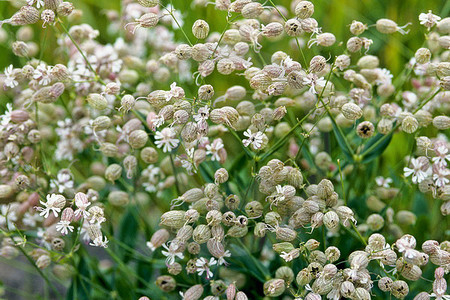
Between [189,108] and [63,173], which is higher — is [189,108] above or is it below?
above

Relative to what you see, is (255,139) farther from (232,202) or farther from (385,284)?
(385,284)

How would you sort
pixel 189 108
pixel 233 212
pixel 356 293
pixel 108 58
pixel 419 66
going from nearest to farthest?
1. pixel 356 293
2. pixel 189 108
3. pixel 233 212
4. pixel 419 66
5. pixel 108 58

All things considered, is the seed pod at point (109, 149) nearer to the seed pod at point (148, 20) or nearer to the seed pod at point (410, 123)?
the seed pod at point (148, 20)

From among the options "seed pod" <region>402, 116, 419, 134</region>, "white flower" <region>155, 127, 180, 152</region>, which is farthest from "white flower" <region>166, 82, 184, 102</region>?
"seed pod" <region>402, 116, 419, 134</region>

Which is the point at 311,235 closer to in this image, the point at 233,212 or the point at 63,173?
the point at 233,212

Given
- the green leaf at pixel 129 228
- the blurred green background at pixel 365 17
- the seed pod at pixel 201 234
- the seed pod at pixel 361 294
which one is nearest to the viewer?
the seed pod at pixel 361 294

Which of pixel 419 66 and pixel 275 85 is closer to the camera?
pixel 275 85

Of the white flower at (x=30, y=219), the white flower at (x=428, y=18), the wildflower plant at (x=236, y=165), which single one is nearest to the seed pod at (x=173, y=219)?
the wildflower plant at (x=236, y=165)

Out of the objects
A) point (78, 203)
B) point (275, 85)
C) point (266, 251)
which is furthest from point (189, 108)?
point (266, 251)
